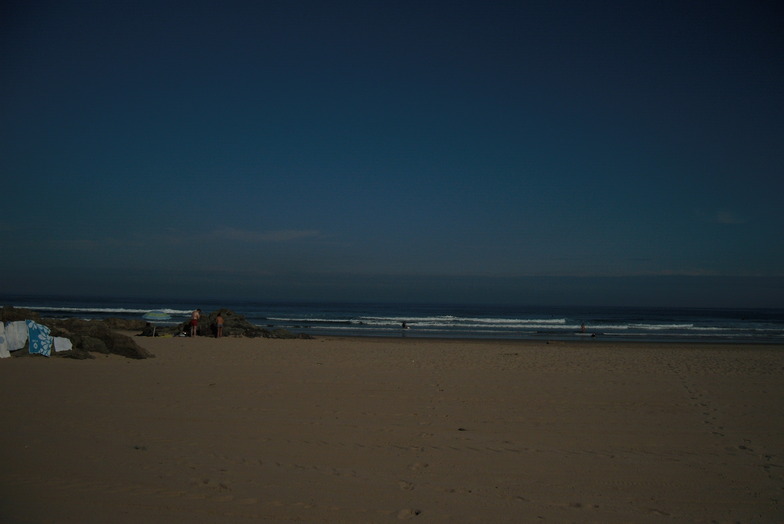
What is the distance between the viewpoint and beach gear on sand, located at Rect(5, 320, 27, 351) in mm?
10359

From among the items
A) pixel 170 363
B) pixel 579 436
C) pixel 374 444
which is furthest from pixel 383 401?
pixel 170 363

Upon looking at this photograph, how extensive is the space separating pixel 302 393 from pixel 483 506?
182 inches

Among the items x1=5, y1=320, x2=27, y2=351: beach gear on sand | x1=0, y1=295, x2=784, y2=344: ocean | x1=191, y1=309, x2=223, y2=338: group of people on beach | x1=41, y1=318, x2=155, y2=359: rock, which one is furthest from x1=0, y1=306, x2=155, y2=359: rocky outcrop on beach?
x1=0, y1=295, x2=784, y2=344: ocean

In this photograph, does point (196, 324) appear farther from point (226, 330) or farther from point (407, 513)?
point (407, 513)

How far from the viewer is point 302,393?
800cm

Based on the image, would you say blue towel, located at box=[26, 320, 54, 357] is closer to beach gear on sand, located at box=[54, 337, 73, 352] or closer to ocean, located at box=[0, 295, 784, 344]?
beach gear on sand, located at box=[54, 337, 73, 352]

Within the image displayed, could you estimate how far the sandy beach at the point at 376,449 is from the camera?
3.83 metres

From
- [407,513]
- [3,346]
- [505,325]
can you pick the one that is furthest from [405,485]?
[505,325]

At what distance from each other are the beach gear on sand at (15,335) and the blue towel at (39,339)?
0.36 feet

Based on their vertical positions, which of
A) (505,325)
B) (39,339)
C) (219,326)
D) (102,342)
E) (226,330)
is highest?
(39,339)

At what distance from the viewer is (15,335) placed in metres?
10.5

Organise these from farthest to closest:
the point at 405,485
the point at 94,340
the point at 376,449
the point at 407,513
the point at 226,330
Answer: the point at 226,330, the point at 94,340, the point at 376,449, the point at 405,485, the point at 407,513

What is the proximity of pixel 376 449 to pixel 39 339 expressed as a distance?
9.00 metres

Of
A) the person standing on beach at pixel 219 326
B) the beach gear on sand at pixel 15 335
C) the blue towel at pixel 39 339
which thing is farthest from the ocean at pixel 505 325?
the beach gear on sand at pixel 15 335
